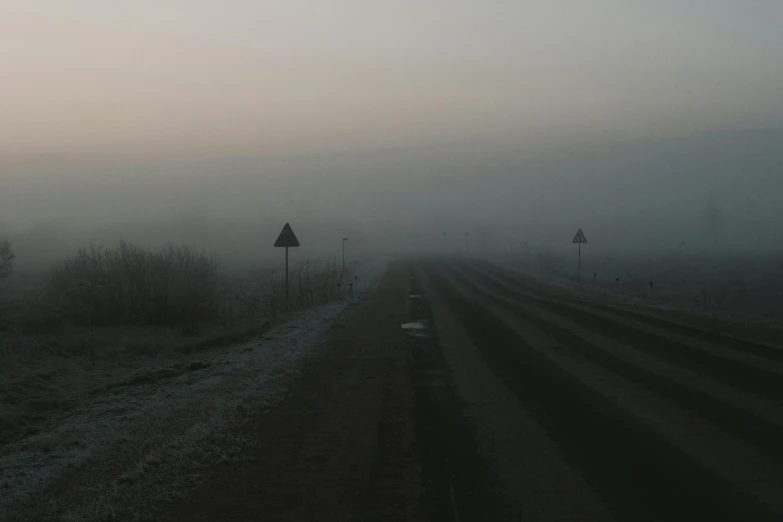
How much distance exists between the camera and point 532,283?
36562mm

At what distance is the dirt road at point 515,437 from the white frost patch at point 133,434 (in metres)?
0.51

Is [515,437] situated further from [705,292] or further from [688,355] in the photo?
[705,292]

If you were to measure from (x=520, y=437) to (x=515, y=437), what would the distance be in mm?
58

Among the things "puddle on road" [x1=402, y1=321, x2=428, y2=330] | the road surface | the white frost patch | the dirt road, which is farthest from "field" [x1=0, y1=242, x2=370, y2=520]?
"puddle on road" [x1=402, y1=321, x2=428, y2=330]

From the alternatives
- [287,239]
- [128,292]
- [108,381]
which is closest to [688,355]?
[108,381]

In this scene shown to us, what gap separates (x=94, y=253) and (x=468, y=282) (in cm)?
2001

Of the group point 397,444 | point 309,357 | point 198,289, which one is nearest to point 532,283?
point 198,289

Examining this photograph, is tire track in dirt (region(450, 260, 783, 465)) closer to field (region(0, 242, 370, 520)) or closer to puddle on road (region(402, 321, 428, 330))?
puddle on road (region(402, 321, 428, 330))

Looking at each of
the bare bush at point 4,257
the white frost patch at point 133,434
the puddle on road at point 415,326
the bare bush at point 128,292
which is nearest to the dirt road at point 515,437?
the white frost patch at point 133,434

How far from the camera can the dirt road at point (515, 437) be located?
570cm

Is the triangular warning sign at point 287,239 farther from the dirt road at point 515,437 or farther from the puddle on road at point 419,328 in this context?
Result: the dirt road at point 515,437

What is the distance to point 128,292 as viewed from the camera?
65.3 feet

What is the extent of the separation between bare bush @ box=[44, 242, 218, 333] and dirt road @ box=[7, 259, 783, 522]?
7.36m

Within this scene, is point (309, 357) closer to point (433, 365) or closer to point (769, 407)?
point (433, 365)
